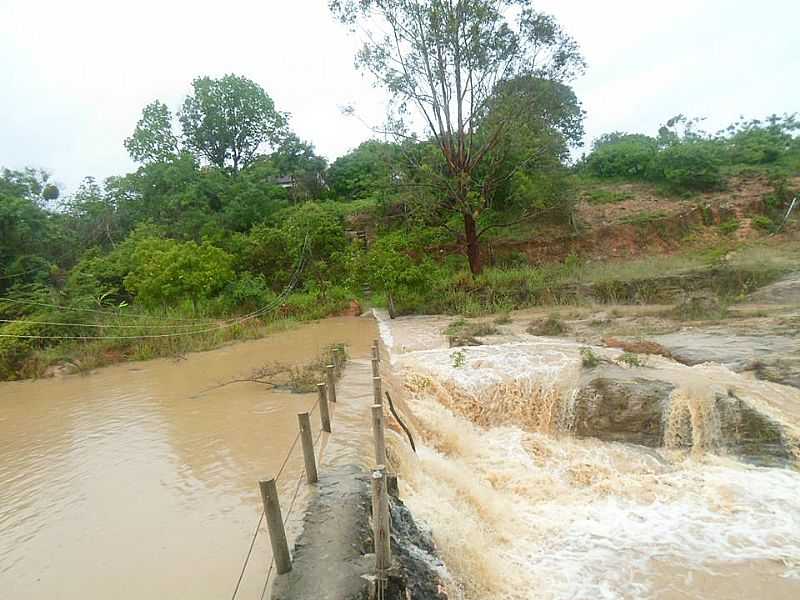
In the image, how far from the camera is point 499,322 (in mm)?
14828

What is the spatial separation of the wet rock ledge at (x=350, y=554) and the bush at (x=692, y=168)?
25.2 m

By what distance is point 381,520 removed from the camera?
361cm

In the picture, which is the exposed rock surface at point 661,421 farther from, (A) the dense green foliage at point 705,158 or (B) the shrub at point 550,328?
(A) the dense green foliage at point 705,158

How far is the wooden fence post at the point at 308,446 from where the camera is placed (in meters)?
5.40

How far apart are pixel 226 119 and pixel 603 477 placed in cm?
3283

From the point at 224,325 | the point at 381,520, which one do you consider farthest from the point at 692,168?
the point at 381,520

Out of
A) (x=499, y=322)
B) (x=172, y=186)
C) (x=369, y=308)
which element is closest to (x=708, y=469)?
(x=499, y=322)

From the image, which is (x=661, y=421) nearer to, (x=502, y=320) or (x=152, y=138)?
(x=502, y=320)

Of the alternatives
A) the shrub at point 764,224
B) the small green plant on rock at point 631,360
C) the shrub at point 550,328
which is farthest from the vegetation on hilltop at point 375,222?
the small green plant on rock at point 631,360

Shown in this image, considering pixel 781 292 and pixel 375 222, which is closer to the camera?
pixel 781 292

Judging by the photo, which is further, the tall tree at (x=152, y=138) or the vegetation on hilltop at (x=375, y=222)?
the tall tree at (x=152, y=138)

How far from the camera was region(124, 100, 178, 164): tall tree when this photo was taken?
31094 mm

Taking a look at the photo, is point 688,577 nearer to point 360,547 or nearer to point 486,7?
point 360,547

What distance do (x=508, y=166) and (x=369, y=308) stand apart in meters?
9.66
